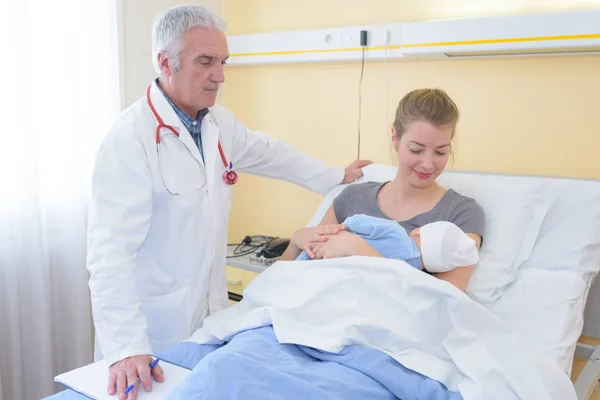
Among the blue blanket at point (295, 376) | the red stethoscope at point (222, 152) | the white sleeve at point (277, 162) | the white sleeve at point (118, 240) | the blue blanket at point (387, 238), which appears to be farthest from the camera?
the white sleeve at point (277, 162)

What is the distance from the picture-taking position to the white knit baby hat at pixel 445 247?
153 cm

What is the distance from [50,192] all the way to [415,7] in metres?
1.63

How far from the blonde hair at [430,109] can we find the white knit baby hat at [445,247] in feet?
1.17

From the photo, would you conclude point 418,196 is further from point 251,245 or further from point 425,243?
point 251,245

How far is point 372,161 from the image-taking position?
241 cm

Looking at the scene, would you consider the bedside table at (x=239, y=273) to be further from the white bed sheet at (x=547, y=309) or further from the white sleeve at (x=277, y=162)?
the white bed sheet at (x=547, y=309)

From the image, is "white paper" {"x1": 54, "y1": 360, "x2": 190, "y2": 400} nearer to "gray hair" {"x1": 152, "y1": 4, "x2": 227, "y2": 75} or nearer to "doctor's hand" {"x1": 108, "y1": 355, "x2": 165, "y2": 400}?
"doctor's hand" {"x1": 108, "y1": 355, "x2": 165, "y2": 400}

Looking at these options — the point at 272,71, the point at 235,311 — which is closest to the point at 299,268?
the point at 235,311

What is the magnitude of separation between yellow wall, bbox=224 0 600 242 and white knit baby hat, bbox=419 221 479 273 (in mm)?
790

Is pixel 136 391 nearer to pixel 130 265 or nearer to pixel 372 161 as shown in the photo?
pixel 130 265

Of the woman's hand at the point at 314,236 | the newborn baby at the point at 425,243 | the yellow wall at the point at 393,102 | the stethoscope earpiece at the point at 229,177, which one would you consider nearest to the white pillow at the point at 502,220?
the newborn baby at the point at 425,243

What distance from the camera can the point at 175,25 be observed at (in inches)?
64.7

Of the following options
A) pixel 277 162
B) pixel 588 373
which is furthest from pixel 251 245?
pixel 588 373

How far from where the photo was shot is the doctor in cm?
153
